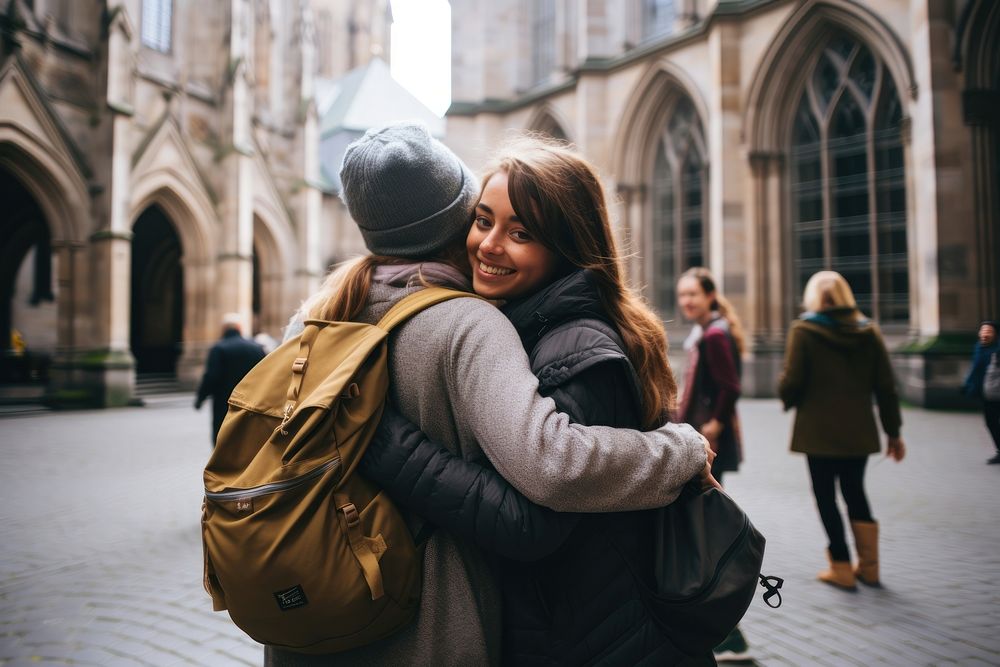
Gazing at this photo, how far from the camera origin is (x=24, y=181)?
13.2m

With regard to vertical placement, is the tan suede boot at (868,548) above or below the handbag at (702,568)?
below

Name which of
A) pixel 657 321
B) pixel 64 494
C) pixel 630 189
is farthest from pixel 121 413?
pixel 657 321

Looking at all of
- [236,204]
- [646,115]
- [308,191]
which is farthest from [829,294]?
[308,191]

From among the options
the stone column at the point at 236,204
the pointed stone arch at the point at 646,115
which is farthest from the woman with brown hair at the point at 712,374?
the stone column at the point at 236,204

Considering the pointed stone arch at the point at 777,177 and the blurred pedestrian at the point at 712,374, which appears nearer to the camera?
the blurred pedestrian at the point at 712,374

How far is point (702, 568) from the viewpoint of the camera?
1197mm

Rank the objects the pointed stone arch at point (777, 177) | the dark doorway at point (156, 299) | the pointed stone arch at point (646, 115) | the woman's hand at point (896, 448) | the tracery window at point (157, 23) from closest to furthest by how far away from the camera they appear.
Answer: the woman's hand at point (896, 448)
the pointed stone arch at point (777, 177)
the pointed stone arch at point (646, 115)
the tracery window at point (157, 23)
the dark doorway at point (156, 299)

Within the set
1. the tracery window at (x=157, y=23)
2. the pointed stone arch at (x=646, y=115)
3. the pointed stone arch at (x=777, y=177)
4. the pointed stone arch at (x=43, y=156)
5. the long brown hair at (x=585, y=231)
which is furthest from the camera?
the tracery window at (x=157, y=23)

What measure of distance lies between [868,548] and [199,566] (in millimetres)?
3831

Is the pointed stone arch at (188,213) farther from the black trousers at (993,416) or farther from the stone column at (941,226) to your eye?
the black trousers at (993,416)

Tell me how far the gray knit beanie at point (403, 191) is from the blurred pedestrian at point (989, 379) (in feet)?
21.1

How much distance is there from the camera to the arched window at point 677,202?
16.1m

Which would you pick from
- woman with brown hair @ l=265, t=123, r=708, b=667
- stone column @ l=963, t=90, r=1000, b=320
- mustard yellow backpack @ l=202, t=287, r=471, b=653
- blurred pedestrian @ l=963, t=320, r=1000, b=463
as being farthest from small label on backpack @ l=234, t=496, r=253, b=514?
stone column @ l=963, t=90, r=1000, b=320

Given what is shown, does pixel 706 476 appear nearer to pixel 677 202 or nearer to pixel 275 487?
pixel 275 487
